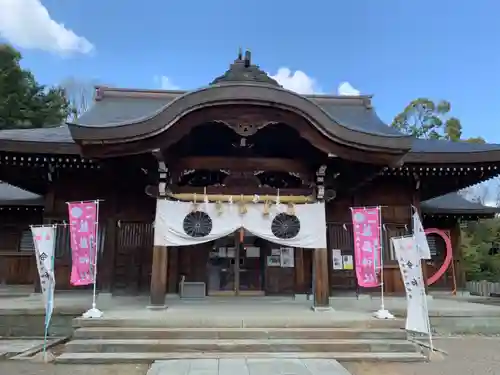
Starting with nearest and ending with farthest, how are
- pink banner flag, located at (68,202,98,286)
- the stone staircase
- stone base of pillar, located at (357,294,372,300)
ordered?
the stone staircase → pink banner flag, located at (68,202,98,286) → stone base of pillar, located at (357,294,372,300)

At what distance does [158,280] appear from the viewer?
25.1 ft

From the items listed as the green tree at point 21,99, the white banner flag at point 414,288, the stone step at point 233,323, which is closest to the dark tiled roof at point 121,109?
the stone step at point 233,323

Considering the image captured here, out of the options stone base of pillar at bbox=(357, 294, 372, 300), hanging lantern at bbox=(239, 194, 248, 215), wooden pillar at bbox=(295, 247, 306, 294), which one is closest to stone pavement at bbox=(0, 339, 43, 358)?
hanging lantern at bbox=(239, 194, 248, 215)

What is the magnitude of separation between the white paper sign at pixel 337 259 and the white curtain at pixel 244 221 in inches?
93.9

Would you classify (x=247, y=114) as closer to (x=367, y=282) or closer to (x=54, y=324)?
(x=367, y=282)

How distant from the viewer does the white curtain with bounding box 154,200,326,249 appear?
791 centimetres

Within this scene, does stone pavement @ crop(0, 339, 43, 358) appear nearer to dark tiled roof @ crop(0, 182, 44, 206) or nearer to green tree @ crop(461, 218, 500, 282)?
dark tiled roof @ crop(0, 182, 44, 206)

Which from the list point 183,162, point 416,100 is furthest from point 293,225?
point 416,100

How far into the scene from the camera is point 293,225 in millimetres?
8102

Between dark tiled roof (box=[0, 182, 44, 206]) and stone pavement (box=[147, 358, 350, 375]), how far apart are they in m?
9.06

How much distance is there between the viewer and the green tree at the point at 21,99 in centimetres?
2463

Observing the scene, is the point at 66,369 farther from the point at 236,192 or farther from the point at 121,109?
the point at 121,109

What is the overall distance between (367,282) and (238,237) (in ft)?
11.2

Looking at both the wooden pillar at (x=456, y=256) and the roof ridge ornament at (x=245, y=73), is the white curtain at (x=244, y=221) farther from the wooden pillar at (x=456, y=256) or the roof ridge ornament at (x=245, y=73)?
the wooden pillar at (x=456, y=256)
